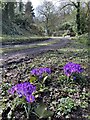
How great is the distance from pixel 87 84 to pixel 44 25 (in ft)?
154

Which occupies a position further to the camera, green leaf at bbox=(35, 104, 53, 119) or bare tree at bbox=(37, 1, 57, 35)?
bare tree at bbox=(37, 1, 57, 35)

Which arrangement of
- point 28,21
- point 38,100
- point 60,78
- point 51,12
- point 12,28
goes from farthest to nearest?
point 51,12 < point 28,21 < point 12,28 < point 60,78 < point 38,100

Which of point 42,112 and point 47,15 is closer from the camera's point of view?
point 42,112

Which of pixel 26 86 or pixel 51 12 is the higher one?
pixel 51 12

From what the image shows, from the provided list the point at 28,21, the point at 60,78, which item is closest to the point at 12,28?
the point at 28,21

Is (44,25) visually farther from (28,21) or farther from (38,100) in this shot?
(38,100)

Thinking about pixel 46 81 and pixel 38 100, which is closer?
pixel 38 100

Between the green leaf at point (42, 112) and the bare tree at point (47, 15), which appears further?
the bare tree at point (47, 15)

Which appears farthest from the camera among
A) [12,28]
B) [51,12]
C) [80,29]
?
[51,12]

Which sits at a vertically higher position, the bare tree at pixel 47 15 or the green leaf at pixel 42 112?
the bare tree at pixel 47 15

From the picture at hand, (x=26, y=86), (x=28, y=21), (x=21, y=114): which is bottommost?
(x=21, y=114)

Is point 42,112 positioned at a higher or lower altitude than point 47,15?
lower

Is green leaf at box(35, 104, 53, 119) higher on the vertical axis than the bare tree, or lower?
lower

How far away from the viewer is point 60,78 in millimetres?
5598
